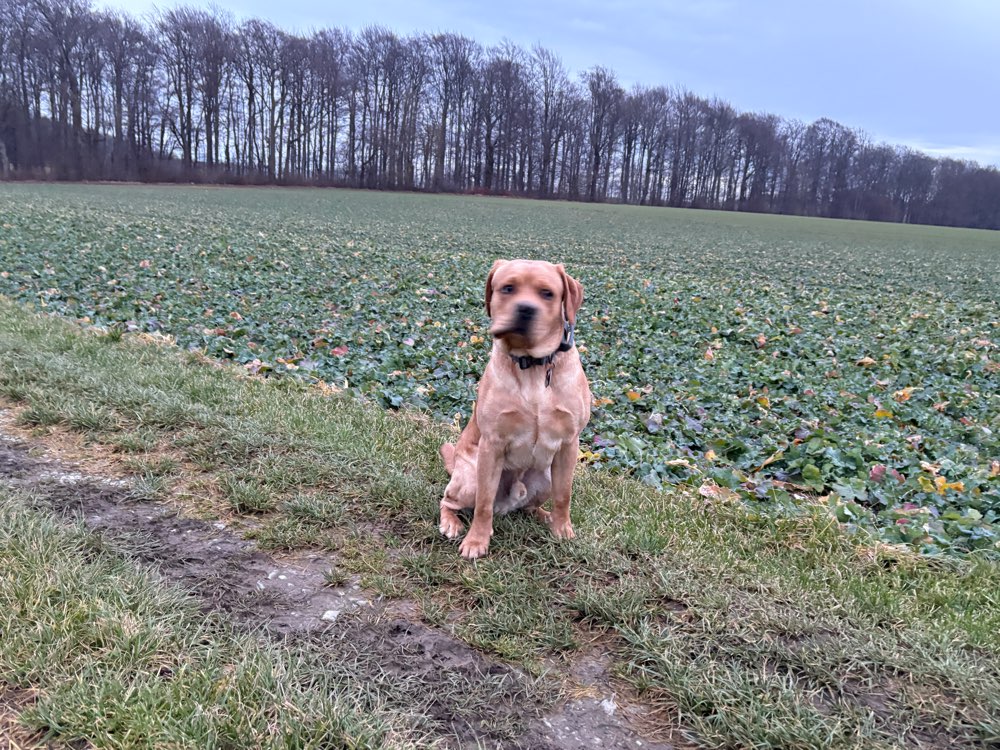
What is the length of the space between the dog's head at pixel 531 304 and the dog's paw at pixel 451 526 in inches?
39.3

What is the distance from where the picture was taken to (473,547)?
3.10 metres

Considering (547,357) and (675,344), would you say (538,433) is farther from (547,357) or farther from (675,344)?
(675,344)

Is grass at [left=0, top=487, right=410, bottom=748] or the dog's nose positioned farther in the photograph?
the dog's nose

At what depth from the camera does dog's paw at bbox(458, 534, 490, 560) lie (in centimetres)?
307


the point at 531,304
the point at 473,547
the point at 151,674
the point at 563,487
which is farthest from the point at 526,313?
the point at 151,674

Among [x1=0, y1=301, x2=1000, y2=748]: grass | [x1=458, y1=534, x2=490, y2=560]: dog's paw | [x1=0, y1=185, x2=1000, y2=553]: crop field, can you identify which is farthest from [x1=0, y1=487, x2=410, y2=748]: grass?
[x1=0, y1=185, x2=1000, y2=553]: crop field

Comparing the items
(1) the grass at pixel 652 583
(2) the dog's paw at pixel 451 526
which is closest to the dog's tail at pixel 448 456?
(1) the grass at pixel 652 583

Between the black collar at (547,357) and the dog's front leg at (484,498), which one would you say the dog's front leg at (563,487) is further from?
the black collar at (547,357)

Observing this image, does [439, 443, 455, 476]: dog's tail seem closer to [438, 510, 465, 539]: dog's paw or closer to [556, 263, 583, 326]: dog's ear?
[438, 510, 465, 539]: dog's paw

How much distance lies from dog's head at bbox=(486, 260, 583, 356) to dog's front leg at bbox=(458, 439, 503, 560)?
0.55 m

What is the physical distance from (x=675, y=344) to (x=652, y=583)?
5.99 m

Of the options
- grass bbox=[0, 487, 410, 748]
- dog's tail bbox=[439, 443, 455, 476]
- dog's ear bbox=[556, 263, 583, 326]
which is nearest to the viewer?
grass bbox=[0, 487, 410, 748]

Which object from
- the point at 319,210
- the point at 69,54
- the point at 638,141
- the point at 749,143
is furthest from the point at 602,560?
the point at 749,143

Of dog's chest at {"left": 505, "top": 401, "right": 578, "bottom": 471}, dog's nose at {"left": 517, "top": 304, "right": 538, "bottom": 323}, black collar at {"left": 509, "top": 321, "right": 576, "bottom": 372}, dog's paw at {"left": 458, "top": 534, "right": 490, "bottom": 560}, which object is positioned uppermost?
dog's nose at {"left": 517, "top": 304, "right": 538, "bottom": 323}
